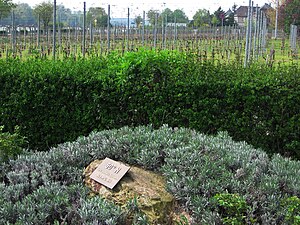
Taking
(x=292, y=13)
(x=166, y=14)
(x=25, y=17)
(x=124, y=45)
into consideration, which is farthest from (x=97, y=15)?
(x=292, y=13)

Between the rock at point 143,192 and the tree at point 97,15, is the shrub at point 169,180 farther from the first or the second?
the tree at point 97,15

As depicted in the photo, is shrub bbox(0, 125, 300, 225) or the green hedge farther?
the green hedge

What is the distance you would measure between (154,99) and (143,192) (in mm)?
2620

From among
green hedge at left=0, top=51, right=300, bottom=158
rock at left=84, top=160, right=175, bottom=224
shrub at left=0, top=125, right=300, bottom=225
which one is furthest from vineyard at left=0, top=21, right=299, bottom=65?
rock at left=84, top=160, right=175, bottom=224

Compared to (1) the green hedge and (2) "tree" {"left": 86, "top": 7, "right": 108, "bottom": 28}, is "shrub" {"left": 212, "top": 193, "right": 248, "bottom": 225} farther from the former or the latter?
(2) "tree" {"left": 86, "top": 7, "right": 108, "bottom": 28}

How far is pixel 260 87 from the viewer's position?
5891mm

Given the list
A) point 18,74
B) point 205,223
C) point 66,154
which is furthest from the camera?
point 18,74

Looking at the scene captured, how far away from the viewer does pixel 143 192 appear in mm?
3639

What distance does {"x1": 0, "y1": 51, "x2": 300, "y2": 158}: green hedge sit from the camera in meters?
5.93

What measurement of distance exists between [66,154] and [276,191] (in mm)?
1870

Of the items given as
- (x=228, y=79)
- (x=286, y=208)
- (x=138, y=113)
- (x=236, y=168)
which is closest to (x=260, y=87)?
(x=228, y=79)

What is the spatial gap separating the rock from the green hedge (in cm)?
228

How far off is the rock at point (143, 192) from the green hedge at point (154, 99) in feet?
7.48

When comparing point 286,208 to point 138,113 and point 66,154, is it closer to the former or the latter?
point 66,154
